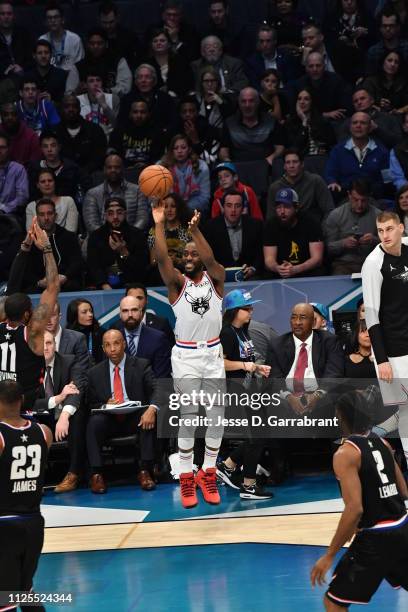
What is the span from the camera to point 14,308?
789 cm

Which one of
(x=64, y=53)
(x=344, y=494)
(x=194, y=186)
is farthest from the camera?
(x=64, y=53)

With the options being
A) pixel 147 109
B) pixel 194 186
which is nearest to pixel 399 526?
pixel 194 186

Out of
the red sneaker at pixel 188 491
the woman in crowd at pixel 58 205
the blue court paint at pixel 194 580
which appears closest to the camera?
the blue court paint at pixel 194 580

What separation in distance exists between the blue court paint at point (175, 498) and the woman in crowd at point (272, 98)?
5456 millimetres

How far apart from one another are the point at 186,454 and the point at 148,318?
232 cm

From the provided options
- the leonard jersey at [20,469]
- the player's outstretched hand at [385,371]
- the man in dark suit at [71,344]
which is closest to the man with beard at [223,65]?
the man in dark suit at [71,344]

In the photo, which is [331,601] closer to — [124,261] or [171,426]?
[171,426]

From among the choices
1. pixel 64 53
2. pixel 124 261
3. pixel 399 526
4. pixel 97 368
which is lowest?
pixel 399 526

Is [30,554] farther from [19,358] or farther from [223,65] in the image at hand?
[223,65]

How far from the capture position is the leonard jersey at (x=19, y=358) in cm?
798

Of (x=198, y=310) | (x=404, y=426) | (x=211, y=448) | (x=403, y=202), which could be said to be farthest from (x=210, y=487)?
(x=403, y=202)

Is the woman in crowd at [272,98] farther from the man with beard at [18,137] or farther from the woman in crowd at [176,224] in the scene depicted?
the man with beard at [18,137]

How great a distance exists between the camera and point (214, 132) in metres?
14.0

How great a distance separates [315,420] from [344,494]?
4.74 meters
